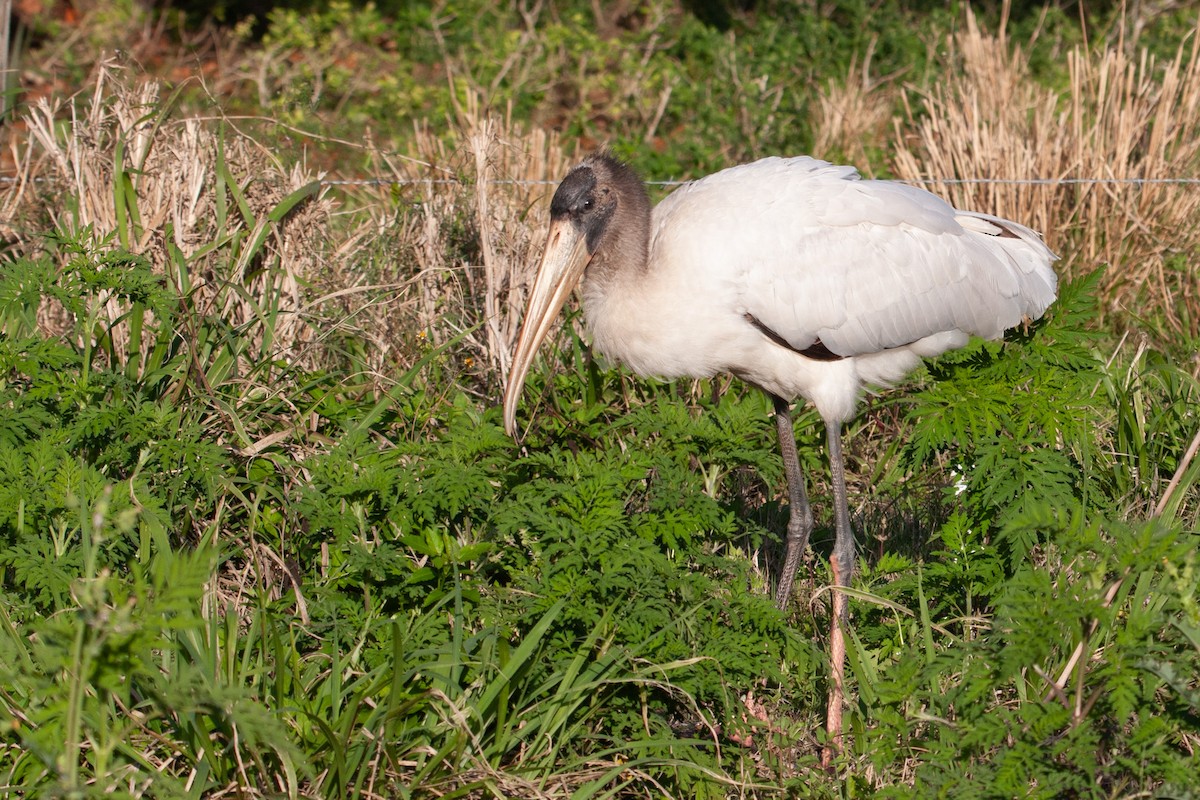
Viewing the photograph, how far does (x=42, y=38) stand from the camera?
34.1 feet

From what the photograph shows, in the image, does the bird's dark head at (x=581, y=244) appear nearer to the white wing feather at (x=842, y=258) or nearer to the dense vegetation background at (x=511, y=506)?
the white wing feather at (x=842, y=258)

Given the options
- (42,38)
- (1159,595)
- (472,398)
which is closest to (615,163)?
(472,398)

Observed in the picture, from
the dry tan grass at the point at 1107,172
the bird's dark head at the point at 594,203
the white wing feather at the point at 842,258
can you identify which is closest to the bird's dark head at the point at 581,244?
the bird's dark head at the point at 594,203

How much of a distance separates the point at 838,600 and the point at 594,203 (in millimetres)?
1477

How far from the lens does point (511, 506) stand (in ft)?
11.3

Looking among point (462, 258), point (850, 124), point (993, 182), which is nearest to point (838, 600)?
point (462, 258)

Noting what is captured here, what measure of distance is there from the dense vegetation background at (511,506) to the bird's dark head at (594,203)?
25.5 inches

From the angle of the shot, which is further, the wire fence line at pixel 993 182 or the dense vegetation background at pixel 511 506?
the wire fence line at pixel 993 182

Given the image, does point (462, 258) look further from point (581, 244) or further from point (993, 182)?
point (993, 182)

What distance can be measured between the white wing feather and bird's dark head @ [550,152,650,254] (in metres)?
0.13

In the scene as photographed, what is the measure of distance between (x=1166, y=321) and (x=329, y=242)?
143 inches

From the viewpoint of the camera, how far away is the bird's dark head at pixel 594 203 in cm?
428

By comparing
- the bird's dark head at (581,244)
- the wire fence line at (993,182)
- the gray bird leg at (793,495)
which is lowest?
the gray bird leg at (793,495)

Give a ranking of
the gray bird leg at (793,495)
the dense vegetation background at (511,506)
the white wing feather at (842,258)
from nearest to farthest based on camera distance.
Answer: the dense vegetation background at (511,506), the white wing feather at (842,258), the gray bird leg at (793,495)
